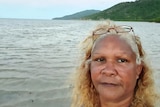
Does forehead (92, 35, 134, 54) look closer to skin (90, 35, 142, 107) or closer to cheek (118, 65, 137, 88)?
skin (90, 35, 142, 107)

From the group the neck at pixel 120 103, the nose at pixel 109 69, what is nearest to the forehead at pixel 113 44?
the nose at pixel 109 69

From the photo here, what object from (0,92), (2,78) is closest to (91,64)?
(0,92)

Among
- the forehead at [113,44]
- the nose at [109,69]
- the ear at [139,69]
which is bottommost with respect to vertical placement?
the ear at [139,69]

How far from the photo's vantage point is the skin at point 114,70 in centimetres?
369

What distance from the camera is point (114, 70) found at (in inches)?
146

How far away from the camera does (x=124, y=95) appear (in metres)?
3.79

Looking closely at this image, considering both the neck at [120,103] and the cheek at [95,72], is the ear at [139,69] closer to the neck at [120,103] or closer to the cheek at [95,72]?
the neck at [120,103]

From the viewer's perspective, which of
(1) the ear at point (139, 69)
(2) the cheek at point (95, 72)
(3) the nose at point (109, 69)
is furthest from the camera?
(1) the ear at point (139, 69)

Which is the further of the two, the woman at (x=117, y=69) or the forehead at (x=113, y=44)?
the forehead at (x=113, y=44)

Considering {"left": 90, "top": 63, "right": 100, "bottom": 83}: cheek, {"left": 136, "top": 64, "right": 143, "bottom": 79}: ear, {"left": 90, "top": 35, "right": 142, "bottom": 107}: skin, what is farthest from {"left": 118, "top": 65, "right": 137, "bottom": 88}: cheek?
{"left": 90, "top": 63, "right": 100, "bottom": 83}: cheek

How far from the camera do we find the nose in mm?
3680

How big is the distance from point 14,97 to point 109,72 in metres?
6.79

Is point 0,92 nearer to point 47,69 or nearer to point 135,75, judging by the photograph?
point 47,69

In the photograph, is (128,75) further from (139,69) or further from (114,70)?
(139,69)
